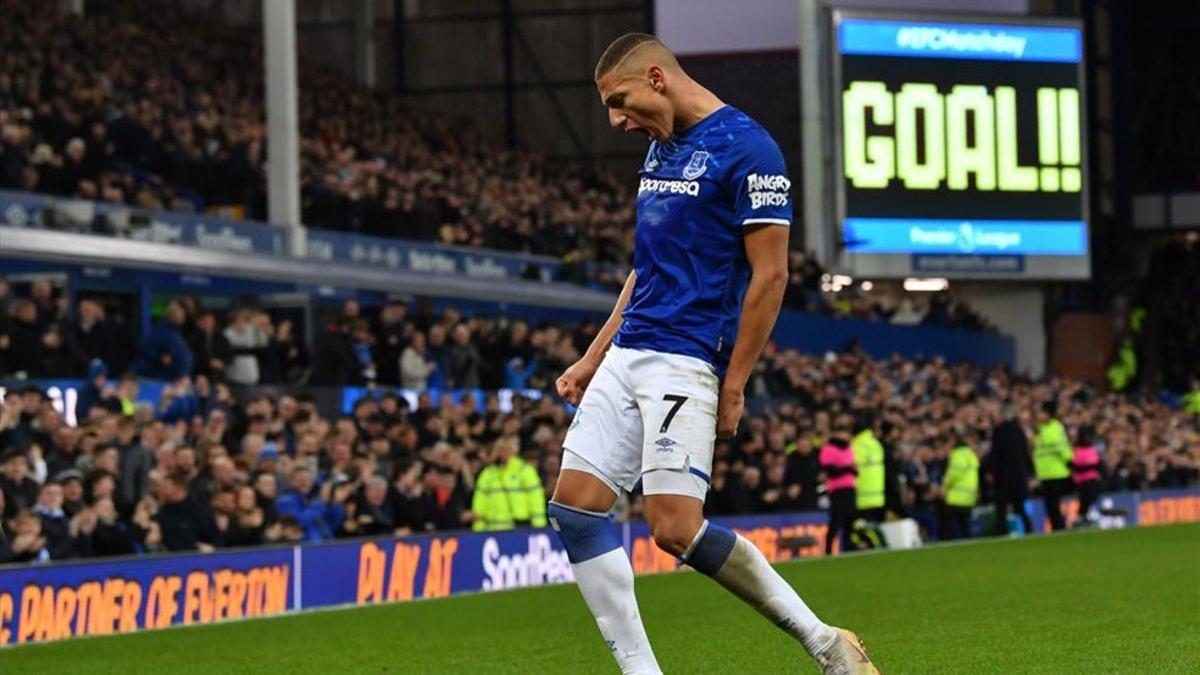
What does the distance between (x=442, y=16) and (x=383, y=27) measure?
137cm

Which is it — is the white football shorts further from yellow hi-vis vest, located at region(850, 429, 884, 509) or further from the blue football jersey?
yellow hi-vis vest, located at region(850, 429, 884, 509)

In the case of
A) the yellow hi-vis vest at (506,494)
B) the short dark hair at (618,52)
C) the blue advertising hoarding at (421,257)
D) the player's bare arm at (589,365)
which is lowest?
the yellow hi-vis vest at (506,494)

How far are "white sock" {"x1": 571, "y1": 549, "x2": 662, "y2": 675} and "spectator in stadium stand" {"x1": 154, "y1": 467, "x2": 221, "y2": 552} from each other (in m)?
10.4

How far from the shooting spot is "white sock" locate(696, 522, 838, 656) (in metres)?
6.94

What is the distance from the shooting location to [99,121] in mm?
25859

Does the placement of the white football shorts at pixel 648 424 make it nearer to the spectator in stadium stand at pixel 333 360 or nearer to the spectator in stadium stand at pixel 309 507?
the spectator in stadium stand at pixel 309 507

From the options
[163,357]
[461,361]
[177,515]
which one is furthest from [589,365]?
[461,361]

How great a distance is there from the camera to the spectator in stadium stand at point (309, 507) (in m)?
18.8

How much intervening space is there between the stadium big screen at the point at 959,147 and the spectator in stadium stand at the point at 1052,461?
6.39 metres

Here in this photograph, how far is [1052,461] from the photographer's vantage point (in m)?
29.4

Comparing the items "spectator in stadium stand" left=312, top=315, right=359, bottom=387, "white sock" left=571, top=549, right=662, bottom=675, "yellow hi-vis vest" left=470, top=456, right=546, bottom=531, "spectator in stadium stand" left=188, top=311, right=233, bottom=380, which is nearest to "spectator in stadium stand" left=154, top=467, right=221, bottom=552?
"spectator in stadium stand" left=188, top=311, right=233, bottom=380

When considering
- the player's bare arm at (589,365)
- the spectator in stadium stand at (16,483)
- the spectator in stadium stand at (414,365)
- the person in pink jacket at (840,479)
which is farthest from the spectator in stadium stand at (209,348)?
the player's bare arm at (589,365)

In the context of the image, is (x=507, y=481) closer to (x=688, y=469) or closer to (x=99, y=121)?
(x=99, y=121)

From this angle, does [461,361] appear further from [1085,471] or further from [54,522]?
[54,522]
